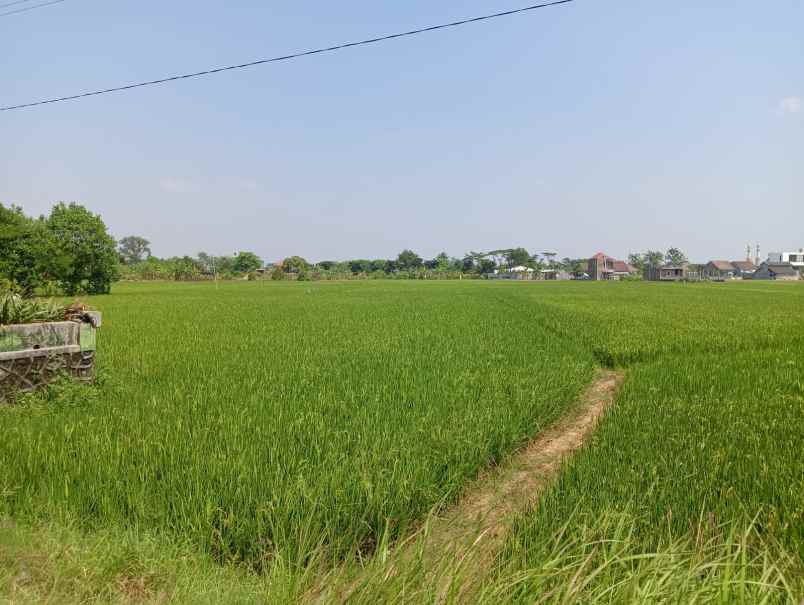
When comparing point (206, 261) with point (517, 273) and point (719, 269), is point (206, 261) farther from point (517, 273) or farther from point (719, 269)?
point (719, 269)

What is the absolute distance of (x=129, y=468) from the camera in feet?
10.0

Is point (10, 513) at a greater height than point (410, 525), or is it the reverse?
point (10, 513)

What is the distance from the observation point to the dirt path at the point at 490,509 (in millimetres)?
1877

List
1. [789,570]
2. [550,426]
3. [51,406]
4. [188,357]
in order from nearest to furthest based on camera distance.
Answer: [789,570] < [51,406] < [550,426] < [188,357]

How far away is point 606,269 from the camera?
99.4 meters

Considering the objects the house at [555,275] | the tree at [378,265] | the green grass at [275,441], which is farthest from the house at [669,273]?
the green grass at [275,441]

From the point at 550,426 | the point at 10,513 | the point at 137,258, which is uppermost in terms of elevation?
the point at 137,258

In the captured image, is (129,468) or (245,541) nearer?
(245,541)

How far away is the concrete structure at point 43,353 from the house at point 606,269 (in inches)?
4054

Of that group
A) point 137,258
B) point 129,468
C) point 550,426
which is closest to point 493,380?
point 550,426

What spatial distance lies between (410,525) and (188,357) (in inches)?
238

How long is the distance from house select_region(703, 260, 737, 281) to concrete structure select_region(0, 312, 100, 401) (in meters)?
110

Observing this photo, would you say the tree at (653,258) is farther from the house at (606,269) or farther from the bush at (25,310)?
the bush at (25,310)

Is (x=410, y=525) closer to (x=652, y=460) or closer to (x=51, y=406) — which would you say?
(x=652, y=460)
